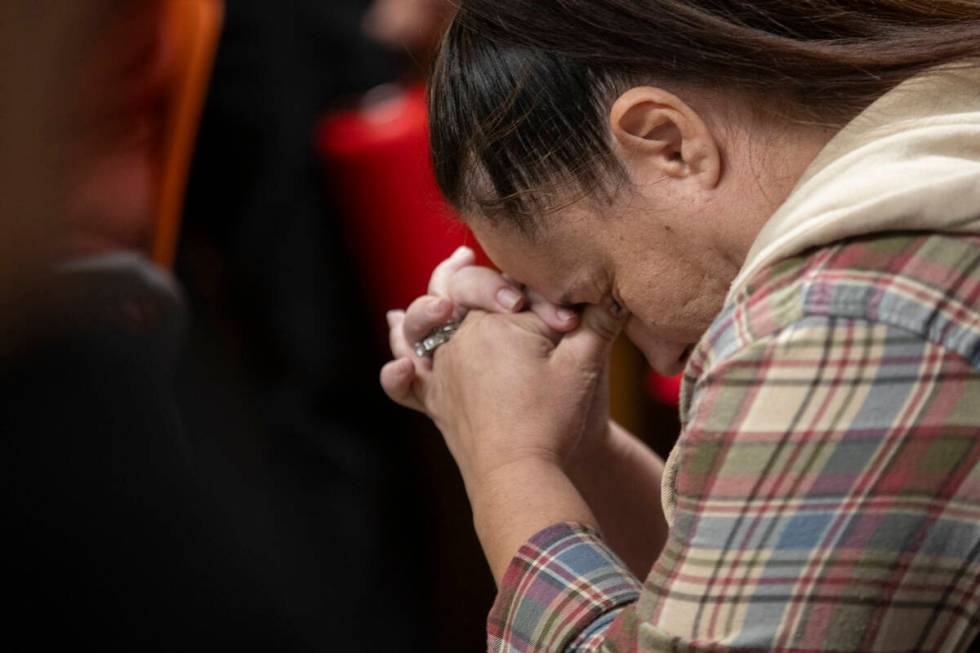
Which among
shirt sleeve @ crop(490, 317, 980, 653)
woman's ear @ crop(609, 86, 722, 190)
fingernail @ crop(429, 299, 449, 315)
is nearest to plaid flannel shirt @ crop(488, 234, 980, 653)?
shirt sleeve @ crop(490, 317, 980, 653)

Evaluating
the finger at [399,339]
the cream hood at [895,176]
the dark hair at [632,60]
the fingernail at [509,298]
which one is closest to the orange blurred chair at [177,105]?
the finger at [399,339]

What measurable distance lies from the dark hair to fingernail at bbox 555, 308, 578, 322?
117mm

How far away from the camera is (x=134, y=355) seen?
1011 mm

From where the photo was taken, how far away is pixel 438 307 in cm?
101

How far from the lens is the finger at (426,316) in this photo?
3.32ft

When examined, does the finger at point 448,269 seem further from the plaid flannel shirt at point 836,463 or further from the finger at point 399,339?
the plaid flannel shirt at point 836,463

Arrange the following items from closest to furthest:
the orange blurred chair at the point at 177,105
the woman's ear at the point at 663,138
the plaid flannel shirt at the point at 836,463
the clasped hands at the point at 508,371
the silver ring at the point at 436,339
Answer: the plaid flannel shirt at the point at 836,463, the woman's ear at the point at 663,138, the clasped hands at the point at 508,371, the silver ring at the point at 436,339, the orange blurred chair at the point at 177,105

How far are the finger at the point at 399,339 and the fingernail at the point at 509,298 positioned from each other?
101 mm

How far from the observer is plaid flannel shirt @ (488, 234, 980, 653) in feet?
2.11

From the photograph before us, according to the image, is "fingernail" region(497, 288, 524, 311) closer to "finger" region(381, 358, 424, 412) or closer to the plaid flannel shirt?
"finger" region(381, 358, 424, 412)

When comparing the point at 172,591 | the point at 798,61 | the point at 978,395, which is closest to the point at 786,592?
the point at 978,395

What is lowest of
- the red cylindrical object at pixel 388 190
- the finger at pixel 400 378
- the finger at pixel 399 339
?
the red cylindrical object at pixel 388 190

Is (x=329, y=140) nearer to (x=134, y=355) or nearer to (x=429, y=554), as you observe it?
(x=429, y=554)

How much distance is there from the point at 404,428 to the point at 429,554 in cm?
18
